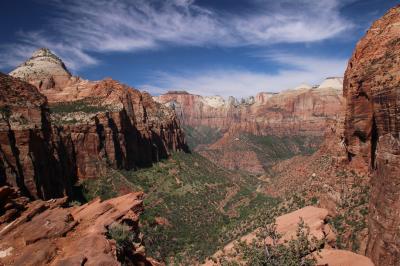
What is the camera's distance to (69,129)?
77.3 metres

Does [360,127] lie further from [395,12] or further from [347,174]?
[395,12]

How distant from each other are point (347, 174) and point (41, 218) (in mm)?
42087

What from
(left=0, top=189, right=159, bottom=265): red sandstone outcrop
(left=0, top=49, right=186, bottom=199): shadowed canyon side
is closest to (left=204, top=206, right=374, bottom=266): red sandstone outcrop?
(left=0, top=189, right=159, bottom=265): red sandstone outcrop

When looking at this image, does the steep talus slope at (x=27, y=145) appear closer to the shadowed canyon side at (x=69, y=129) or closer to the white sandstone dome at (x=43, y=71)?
the shadowed canyon side at (x=69, y=129)

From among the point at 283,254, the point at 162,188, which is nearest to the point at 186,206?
the point at 162,188

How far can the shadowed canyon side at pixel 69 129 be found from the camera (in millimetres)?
50250

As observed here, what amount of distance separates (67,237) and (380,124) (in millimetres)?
33465

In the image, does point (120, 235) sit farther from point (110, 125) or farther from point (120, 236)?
point (110, 125)

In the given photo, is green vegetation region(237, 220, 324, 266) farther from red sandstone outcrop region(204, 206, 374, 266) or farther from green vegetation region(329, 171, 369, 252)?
green vegetation region(329, 171, 369, 252)

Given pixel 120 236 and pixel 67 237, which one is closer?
pixel 67 237

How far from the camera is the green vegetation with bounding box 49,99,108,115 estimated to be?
84875 millimetres

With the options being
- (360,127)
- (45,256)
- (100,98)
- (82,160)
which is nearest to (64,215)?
(45,256)

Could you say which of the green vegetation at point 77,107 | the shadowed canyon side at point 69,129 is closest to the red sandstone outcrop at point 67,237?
the shadowed canyon side at point 69,129

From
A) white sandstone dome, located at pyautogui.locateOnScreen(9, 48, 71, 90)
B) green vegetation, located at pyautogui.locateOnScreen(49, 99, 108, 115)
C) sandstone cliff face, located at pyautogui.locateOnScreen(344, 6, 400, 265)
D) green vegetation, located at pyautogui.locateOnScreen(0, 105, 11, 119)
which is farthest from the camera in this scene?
white sandstone dome, located at pyautogui.locateOnScreen(9, 48, 71, 90)
